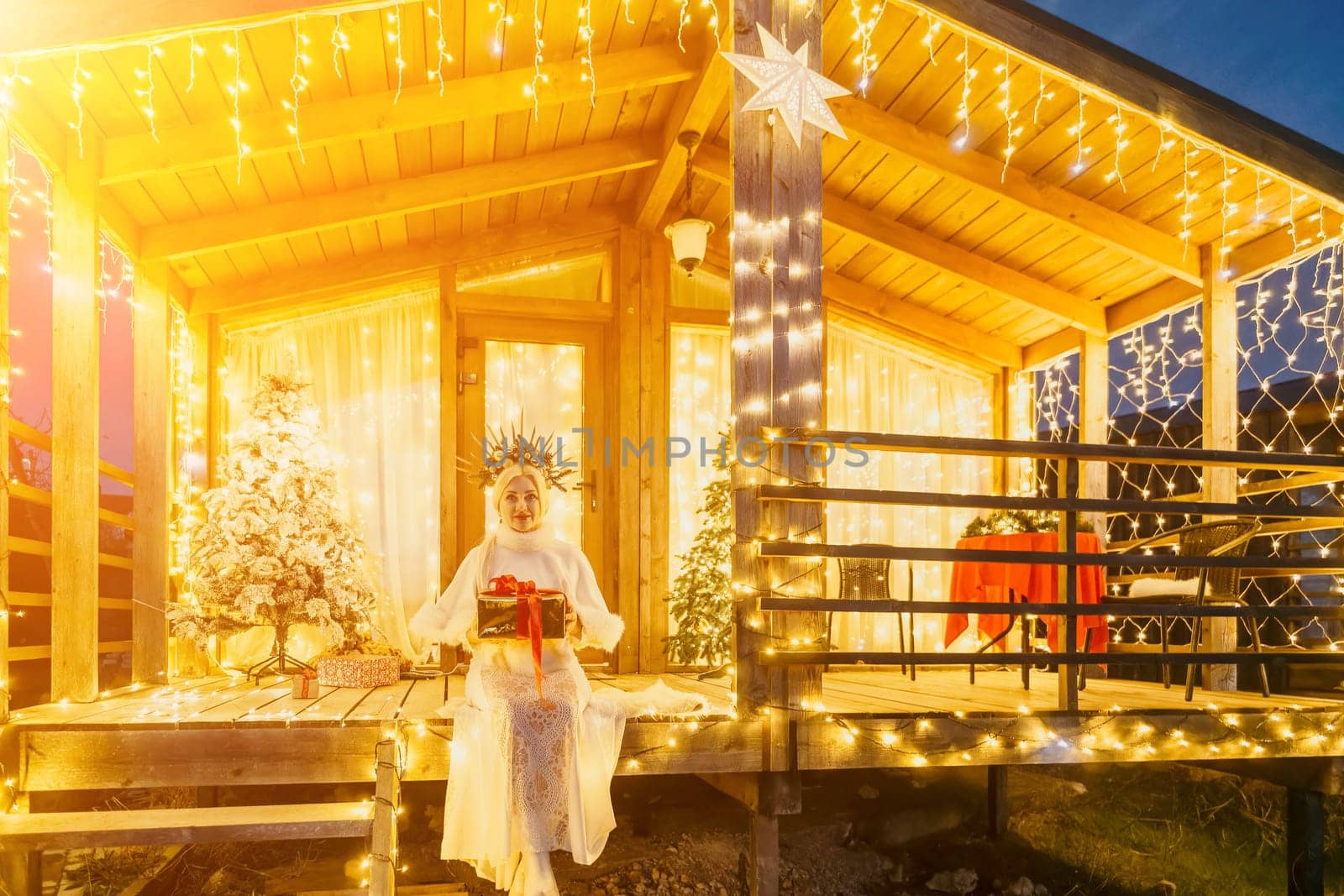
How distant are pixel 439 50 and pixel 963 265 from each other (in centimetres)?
419

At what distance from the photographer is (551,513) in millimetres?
6801

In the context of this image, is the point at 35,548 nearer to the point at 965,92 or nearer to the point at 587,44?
the point at 587,44

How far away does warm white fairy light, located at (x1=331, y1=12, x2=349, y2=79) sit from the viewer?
13.9 feet

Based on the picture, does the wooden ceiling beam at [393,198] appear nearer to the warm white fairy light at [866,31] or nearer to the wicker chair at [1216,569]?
the warm white fairy light at [866,31]

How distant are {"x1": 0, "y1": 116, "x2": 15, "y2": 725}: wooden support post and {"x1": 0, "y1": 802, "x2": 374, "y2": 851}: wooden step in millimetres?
739

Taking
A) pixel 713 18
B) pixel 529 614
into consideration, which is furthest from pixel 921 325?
pixel 529 614

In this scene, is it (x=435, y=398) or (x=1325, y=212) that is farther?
(x=435, y=398)

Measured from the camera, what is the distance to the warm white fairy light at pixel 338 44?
4234 mm

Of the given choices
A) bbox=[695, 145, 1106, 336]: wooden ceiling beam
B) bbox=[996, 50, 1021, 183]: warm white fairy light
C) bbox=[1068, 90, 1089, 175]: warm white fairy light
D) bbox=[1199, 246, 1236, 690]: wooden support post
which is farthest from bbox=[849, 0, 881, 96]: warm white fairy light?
bbox=[1199, 246, 1236, 690]: wooden support post

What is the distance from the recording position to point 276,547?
530cm

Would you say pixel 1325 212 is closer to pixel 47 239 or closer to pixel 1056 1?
pixel 47 239

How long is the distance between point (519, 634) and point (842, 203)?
181 inches

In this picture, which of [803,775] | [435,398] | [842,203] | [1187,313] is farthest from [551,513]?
[1187,313]

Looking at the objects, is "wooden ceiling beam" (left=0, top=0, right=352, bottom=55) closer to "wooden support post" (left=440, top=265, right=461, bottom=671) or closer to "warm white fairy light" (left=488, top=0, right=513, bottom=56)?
"warm white fairy light" (left=488, top=0, right=513, bottom=56)
